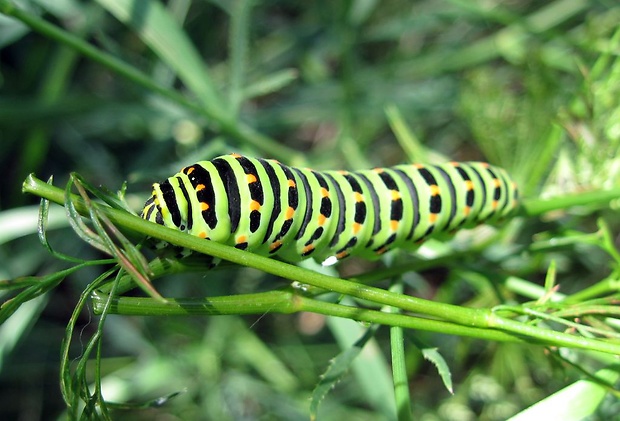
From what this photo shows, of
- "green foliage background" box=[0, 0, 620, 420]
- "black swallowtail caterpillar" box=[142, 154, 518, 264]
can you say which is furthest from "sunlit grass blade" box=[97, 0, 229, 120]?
"black swallowtail caterpillar" box=[142, 154, 518, 264]

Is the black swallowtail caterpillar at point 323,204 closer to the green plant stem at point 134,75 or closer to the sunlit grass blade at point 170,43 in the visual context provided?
the green plant stem at point 134,75

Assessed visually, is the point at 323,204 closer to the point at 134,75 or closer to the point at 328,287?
the point at 328,287

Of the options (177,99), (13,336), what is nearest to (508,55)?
(177,99)

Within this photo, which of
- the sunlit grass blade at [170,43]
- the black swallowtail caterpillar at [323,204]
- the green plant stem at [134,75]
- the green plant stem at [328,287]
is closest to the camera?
the green plant stem at [328,287]

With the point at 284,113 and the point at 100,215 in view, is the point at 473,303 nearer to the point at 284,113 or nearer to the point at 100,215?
the point at 284,113

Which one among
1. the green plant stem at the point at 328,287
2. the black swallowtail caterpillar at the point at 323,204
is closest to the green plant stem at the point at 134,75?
the black swallowtail caterpillar at the point at 323,204

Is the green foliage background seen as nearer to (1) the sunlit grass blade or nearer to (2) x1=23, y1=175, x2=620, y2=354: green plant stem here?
(1) the sunlit grass blade

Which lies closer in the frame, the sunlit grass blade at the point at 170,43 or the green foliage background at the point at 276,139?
the sunlit grass blade at the point at 170,43
